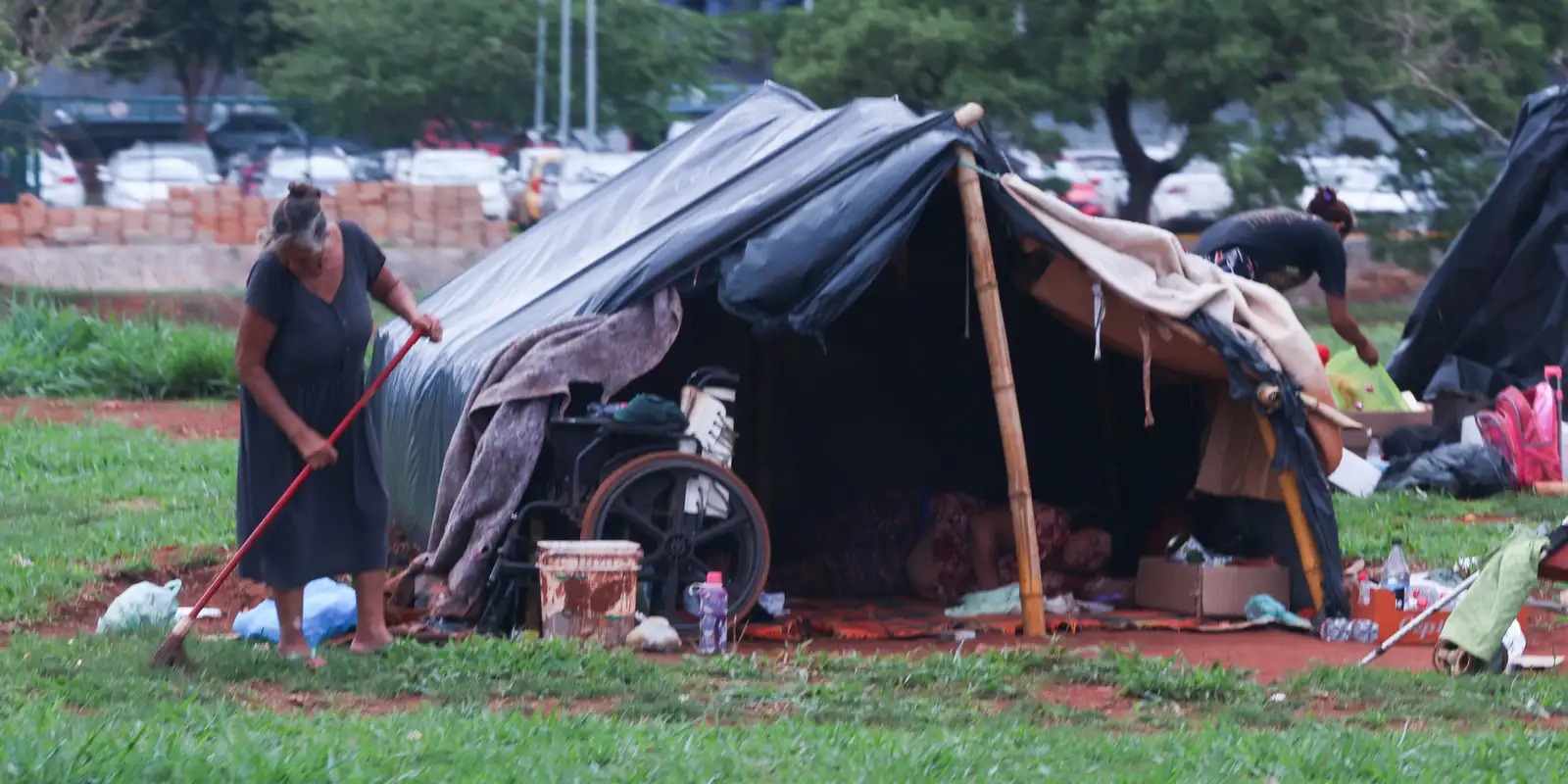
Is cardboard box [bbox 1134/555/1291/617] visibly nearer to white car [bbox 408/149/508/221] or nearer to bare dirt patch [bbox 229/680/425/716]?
bare dirt patch [bbox 229/680/425/716]

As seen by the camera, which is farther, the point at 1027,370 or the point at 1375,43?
the point at 1375,43

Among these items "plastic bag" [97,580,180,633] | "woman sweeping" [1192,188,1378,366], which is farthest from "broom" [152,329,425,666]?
"woman sweeping" [1192,188,1378,366]

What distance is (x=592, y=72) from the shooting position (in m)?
32.9

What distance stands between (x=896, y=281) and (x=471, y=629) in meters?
3.07

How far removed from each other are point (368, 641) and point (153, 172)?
29.1 metres

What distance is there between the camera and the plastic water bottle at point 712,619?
711cm

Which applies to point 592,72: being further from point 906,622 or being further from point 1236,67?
point 906,622

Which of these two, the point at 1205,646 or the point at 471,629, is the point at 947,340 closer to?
the point at 1205,646

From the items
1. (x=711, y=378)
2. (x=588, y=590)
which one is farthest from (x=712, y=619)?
(x=711, y=378)

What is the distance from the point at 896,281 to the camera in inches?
374

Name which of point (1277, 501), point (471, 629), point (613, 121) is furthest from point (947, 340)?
point (613, 121)

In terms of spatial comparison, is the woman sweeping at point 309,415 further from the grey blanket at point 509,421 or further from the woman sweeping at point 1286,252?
the woman sweeping at point 1286,252

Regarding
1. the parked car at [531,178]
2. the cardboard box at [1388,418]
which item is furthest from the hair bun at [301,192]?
the parked car at [531,178]

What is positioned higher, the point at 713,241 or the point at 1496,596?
the point at 713,241
